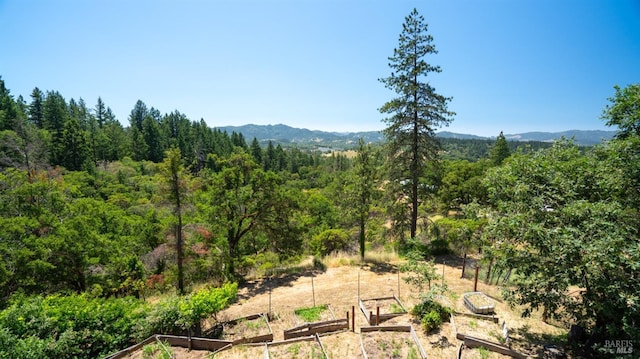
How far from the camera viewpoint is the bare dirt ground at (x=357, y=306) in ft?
24.8

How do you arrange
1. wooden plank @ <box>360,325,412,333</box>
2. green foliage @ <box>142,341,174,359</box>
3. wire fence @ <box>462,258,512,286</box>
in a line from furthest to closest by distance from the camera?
wire fence @ <box>462,258,512,286</box>, wooden plank @ <box>360,325,412,333</box>, green foliage @ <box>142,341,174,359</box>

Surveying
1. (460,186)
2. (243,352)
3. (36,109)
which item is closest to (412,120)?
(243,352)

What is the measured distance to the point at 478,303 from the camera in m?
9.35

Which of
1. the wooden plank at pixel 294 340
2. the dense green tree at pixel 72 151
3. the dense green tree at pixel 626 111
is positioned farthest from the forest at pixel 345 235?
the dense green tree at pixel 72 151

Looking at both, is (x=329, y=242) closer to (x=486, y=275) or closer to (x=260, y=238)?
(x=260, y=238)

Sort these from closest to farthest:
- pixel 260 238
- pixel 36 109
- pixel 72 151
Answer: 1. pixel 260 238
2. pixel 72 151
3. pixel 36 109

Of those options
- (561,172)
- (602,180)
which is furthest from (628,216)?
(561,172)

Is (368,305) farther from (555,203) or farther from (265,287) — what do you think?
(555,203)

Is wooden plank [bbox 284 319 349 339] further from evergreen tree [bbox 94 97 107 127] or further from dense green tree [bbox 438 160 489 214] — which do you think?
evergreen tree [bbox 94 97 107 127]

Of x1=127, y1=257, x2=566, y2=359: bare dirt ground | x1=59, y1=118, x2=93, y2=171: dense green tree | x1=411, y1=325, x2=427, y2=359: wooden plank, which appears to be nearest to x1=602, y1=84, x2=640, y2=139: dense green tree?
x1=127, y1=257, x2=566, y2=359: bare dirt ground

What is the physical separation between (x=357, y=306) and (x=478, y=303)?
4.21 metres

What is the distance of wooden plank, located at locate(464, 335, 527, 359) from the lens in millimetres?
6773

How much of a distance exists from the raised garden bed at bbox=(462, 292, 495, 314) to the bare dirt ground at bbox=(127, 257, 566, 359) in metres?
0.28

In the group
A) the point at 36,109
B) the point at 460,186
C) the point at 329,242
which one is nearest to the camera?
the point at 329,242
